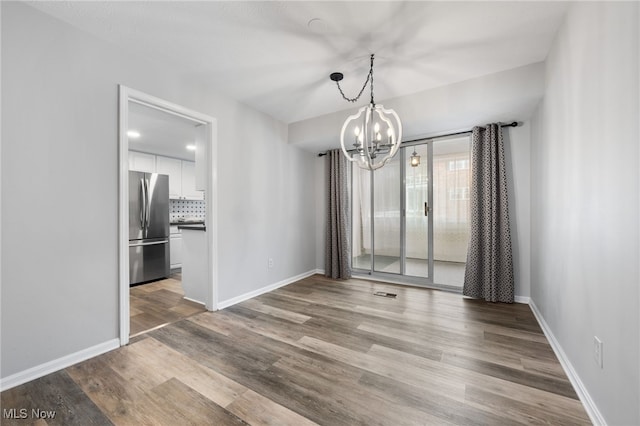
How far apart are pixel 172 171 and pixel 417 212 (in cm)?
509

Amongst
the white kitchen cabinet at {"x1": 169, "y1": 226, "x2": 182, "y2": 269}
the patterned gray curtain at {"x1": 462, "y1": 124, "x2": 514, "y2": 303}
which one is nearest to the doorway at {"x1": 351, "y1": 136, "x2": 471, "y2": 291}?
the patterned gray curtain at {"x1": 462, "y1": 124, "x2": 514, "y2": 303}

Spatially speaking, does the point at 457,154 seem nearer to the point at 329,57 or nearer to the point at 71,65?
the point at 329,57

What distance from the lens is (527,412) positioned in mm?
1410

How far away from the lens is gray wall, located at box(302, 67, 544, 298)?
257 centimetres

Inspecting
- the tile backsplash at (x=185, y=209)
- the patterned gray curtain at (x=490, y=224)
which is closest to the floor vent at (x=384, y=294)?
the patterned gray curtain at (x=490, y=224)

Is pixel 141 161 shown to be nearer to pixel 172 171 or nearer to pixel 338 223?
pixel 172 171

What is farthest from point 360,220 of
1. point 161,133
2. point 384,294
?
point 161,133

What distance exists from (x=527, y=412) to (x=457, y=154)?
147 inches

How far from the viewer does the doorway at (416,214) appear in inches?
155

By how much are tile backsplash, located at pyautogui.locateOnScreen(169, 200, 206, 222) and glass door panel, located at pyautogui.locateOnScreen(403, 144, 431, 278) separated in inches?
175

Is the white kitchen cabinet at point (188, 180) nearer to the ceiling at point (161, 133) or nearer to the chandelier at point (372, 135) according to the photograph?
the ceiling at point (161, 133)

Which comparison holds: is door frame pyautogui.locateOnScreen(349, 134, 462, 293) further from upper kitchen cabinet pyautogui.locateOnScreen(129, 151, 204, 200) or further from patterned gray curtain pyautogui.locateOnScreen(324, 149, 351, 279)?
upper kitchen cabinet pyautogui.locateOnScreen(129, 151, 204, 200)

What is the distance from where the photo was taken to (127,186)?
7.17 feet

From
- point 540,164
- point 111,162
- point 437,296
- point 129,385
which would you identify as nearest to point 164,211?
point 111,162
